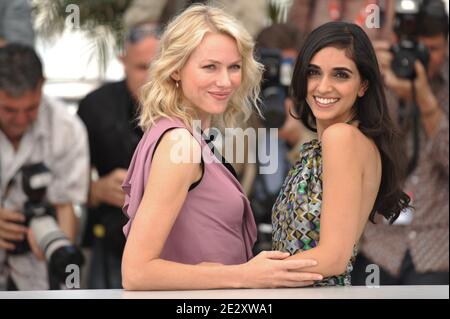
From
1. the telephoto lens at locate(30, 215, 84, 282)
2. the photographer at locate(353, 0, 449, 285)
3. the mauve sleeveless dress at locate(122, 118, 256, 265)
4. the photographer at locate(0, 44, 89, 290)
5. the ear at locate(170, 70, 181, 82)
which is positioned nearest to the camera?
the mauve sleeveless dress at locate(122, 118, 256, 265)

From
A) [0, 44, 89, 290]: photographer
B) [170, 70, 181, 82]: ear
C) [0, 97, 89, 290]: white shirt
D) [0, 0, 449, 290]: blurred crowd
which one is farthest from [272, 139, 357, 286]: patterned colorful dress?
[0, 97, 89, 290]: white shirt

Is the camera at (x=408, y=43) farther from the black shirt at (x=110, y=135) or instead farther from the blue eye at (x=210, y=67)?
the blue eye at (x=210, y=67)

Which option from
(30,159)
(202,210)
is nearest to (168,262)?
(202,210)

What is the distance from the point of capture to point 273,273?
257 cm

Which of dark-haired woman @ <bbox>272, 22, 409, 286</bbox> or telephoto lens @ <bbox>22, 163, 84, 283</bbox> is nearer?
dark-haired woman @ <bbox>272, 22, 409, 286</bbox>

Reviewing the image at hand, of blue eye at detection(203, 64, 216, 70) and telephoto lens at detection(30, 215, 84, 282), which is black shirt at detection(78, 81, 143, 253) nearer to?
telephoto lens at detection(30, 215, 84, 282)

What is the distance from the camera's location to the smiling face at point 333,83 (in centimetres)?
268

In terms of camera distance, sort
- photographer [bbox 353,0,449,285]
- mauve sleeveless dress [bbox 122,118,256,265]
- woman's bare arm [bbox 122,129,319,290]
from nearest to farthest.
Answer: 1. woman's bare arm [bbox 122,129,319,290]
2. mauve sleeveless dress [bbox 122,118,256,265]
3. photographer [bbox 353,0,449,285]

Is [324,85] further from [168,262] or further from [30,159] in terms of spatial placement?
[30,159]

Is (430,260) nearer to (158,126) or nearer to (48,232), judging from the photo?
(48,232)

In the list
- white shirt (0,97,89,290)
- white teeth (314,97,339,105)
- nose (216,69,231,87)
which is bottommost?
white shirt (0,97,89,290)

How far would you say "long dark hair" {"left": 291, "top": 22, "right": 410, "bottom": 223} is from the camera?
2.67m

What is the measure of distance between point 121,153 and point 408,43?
1.26m

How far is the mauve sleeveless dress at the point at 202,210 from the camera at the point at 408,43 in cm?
205
